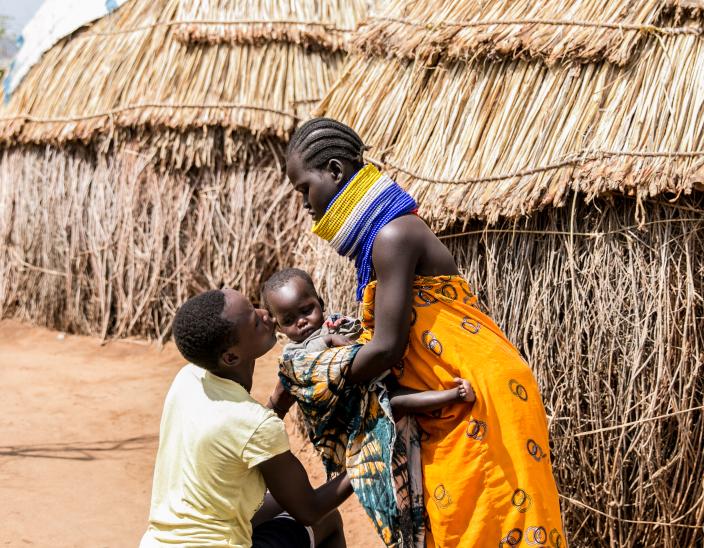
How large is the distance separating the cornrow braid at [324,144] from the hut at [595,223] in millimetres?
1376

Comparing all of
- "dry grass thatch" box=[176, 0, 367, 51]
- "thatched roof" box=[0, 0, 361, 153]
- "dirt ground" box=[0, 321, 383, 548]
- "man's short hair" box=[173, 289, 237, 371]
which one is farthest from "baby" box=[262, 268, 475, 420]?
"dry grass thatch" box=[176, 0, 367, 51]

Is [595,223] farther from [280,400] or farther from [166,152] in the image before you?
[166,152]

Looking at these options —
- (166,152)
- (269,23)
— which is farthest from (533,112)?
(166,152)

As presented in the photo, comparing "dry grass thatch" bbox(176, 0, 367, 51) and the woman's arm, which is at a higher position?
"dry grass thatch" bbox(176, 0, 367, 51)

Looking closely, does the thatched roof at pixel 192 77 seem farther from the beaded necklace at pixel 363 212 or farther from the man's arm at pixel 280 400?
the beaded necklace at pixel 363 212

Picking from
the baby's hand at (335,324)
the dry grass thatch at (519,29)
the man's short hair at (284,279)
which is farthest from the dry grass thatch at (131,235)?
the baby's hand at (335,324)

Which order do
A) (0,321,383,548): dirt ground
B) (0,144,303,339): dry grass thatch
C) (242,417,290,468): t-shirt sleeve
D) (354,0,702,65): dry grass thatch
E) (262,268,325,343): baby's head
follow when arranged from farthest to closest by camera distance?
(0,144,303,339): dry grass thatch
(0,321,383,548): dirt ground
(354,0,702,65): dry grass thatch
(262,268,325,343): baby's head
(242,417,290,468): t-shirt sleeve

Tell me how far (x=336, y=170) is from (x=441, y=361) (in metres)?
0.61

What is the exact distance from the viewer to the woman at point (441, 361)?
2.54 meters

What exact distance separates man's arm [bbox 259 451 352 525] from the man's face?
0.31 m

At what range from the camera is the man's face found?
2.68 meters

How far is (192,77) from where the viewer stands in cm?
705

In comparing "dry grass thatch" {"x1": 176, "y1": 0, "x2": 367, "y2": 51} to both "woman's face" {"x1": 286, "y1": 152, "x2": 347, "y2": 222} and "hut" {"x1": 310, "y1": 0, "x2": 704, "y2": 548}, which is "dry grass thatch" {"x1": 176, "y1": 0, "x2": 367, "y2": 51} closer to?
"hut" {"x1": 310, "y1": 0, "x2": 704, "y2": 548}

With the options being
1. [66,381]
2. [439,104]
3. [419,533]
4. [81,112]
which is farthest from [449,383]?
[81,112]
